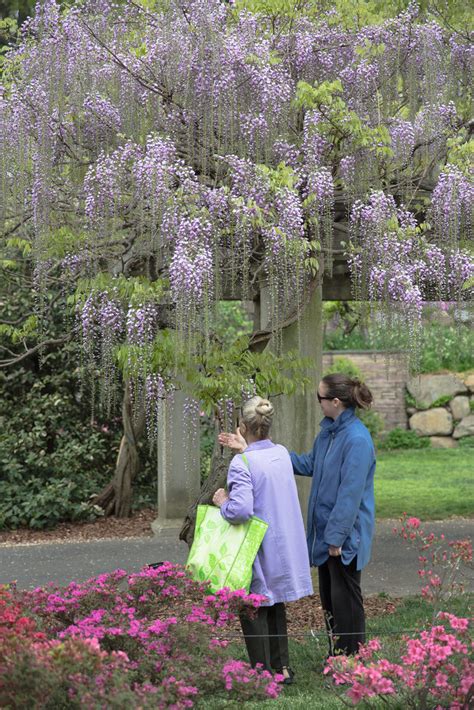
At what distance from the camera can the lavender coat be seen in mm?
4156

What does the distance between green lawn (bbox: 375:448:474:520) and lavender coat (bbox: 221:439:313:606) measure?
21.1 feet

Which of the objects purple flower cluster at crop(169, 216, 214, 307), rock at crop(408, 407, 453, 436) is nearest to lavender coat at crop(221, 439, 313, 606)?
purple flower cluster at crop(169, 216, 214, 307)

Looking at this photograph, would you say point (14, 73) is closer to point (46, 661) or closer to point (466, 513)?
point (46, 661)

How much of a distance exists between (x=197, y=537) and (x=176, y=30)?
2.92 meters

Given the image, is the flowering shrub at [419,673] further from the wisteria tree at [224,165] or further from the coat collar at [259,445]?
the wisteria tree at [224,165]

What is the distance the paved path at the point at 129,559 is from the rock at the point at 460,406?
20.3 ft

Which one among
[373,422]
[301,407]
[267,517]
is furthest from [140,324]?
[373,422]

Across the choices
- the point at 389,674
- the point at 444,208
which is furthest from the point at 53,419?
the point at 389,674

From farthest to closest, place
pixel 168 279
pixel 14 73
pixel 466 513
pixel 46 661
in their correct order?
1. pixel 466 513
2. pixel 14 73
3. pixel 168 279
4. pixel 46 661

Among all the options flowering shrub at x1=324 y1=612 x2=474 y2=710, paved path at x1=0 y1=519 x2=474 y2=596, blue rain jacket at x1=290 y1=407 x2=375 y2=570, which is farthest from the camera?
paved path at x1=0 y1=519 x2=474 y2=596

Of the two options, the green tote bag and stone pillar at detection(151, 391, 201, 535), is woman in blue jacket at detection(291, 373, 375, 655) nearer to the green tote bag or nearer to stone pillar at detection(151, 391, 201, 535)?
the green tote bag

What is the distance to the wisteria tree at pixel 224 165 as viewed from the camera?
17.2ft

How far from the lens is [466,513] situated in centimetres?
1061

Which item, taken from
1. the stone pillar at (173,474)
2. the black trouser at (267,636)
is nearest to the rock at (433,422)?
the stone pillar at (173,474)
